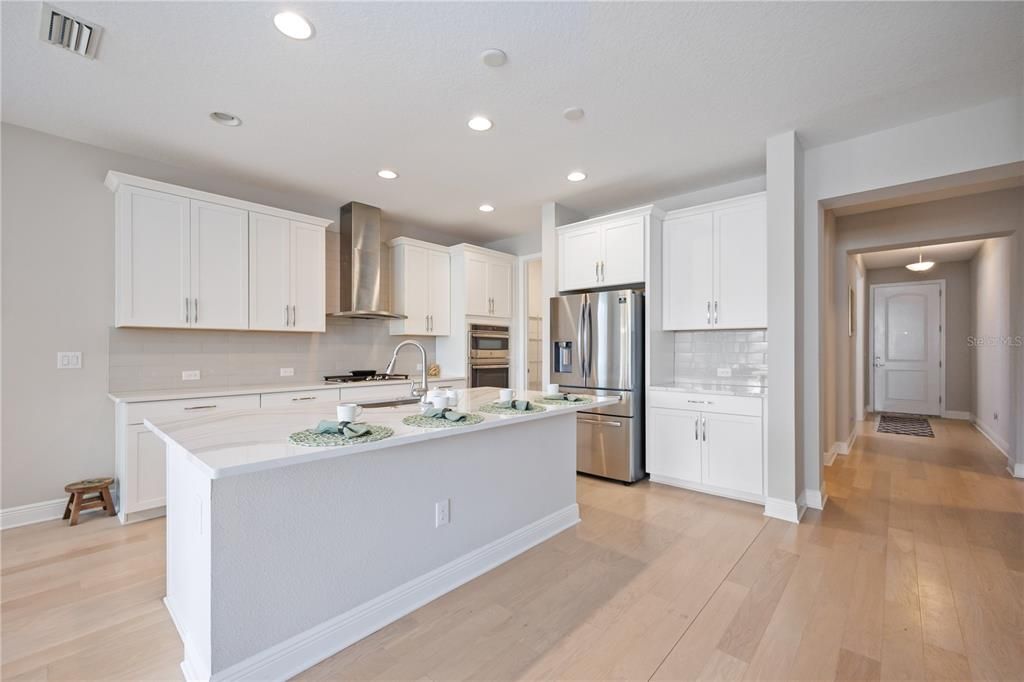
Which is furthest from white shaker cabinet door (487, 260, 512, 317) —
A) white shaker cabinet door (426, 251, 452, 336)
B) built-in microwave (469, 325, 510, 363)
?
white shaker cabinet door (426, 251, 452, 336)

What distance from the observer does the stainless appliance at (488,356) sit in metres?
5.23

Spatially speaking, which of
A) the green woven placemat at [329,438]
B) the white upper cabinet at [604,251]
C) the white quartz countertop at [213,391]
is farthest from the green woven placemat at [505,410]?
the white upper cabinet at [604,251]

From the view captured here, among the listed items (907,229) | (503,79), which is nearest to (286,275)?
(503,79)

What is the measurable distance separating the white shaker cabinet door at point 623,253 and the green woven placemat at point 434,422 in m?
2.48

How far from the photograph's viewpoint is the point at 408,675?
1614 mm

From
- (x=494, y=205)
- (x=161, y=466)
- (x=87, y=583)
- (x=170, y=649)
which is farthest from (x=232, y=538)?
(x=494, y=205)

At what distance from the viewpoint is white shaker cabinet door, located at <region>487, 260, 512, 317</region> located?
5408 mm

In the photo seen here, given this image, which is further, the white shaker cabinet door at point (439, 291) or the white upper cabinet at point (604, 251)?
the white shaker cabinet door at point (439, 291)

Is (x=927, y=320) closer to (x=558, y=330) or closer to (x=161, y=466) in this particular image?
(x=558, y=330)

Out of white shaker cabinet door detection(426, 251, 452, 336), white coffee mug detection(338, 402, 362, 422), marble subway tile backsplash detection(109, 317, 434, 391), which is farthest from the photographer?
white shaker cabinet door detection(426, 251, 452, 336)

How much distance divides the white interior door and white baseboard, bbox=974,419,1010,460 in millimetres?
976

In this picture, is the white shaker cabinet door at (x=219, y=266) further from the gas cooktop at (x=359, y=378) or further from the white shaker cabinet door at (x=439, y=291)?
the white shaker cabinet door at (x=439, y=291)

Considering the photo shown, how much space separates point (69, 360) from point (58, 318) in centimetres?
29

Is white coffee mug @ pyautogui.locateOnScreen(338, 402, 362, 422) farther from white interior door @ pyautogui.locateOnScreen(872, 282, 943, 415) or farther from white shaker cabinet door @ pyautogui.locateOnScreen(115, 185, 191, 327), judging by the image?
white interior door @ pyautogui.locateOnScreen(872, 282, 943, 415)
